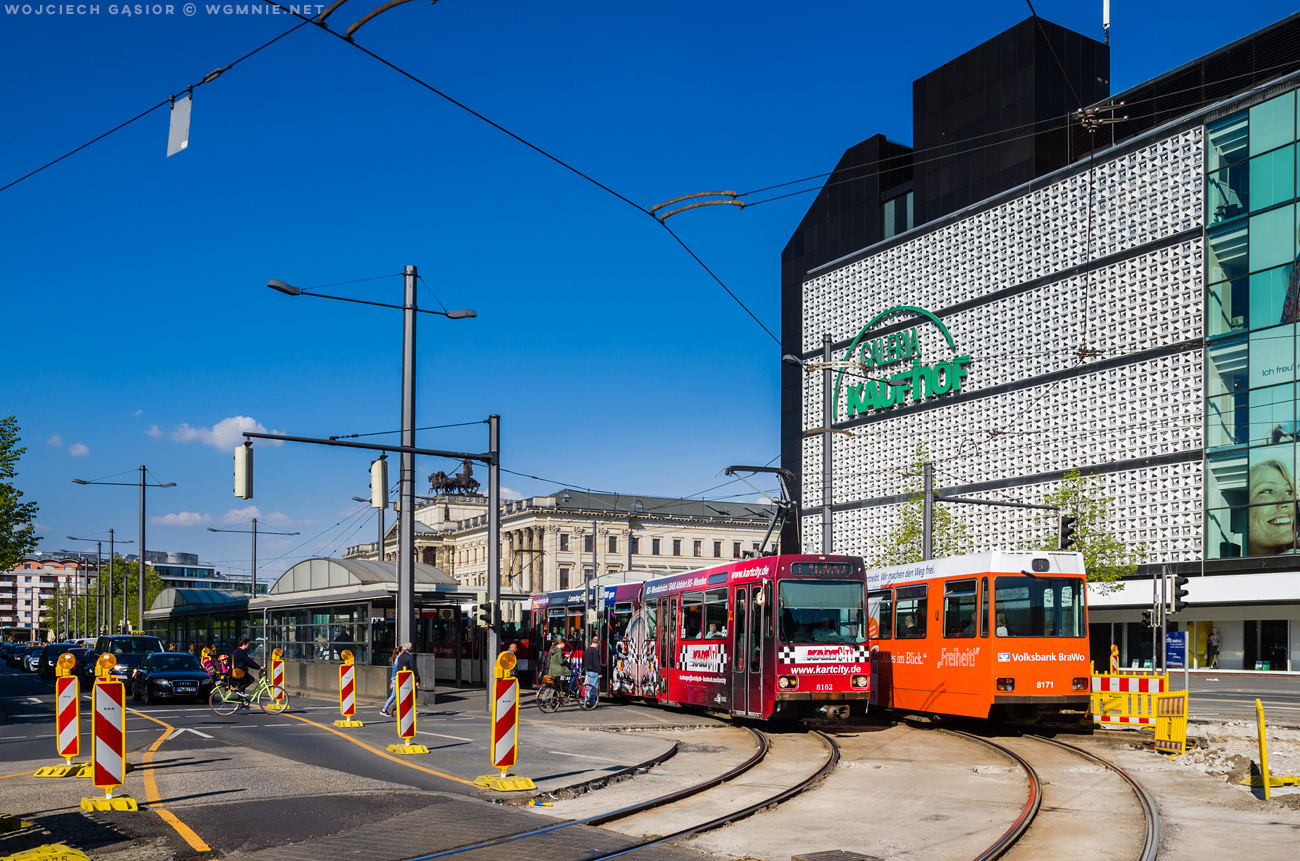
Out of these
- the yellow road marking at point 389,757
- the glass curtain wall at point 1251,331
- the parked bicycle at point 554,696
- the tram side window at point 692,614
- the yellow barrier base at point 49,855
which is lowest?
the parked bicycle at point 554,696

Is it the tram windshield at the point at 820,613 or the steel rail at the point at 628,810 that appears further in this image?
the tram windshield at the point at 820,613

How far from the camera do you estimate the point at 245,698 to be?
25.5 meters

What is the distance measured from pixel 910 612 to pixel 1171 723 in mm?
5465

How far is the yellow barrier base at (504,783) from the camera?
42.5 ft

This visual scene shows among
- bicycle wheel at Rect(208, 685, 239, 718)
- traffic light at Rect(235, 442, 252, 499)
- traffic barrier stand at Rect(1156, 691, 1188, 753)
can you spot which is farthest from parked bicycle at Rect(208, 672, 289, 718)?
traffic barrier stand at Rect(1156, 691, 1188, 753)

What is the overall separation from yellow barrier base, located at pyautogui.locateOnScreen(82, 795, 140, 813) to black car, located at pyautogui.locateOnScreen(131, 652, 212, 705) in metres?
18.6

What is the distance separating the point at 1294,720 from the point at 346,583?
22566 mm

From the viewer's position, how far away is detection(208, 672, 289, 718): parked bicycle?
25.4 meters

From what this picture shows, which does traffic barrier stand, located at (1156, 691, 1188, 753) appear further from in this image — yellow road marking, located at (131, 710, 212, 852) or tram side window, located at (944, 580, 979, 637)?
yellow road marking, located at (131, 710, 212, 852)

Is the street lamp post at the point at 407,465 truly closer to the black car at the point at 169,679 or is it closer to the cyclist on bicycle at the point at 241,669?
the cyclist on bicycle at the point at 241,669

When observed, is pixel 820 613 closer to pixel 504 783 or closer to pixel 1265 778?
pixel 1265 778

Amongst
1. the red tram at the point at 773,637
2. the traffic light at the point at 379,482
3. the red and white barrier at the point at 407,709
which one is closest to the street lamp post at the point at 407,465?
the traffic light at the point at 379,482

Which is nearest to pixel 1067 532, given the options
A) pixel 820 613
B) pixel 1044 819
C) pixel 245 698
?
pixel 820 613

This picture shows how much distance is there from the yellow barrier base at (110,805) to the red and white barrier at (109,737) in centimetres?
24
